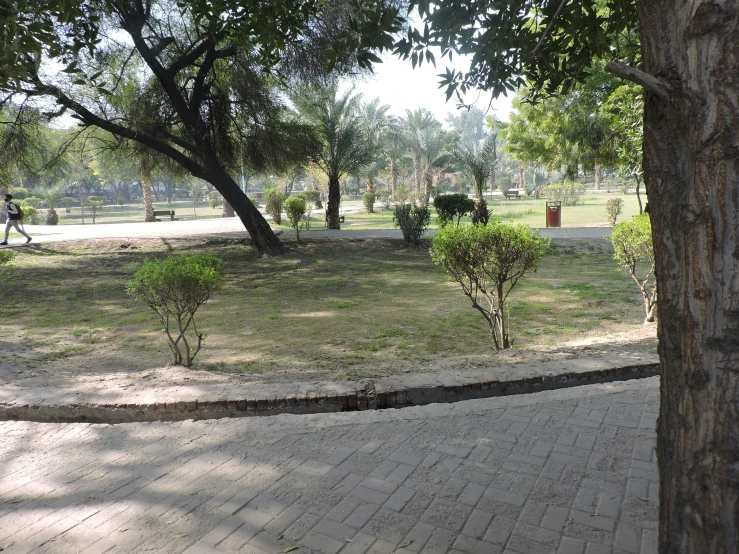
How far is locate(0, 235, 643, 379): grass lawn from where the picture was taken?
6000mm

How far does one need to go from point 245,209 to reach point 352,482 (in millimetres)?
12729

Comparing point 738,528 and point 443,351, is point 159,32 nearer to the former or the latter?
point 443,351

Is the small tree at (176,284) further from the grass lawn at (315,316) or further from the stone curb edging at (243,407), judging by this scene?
the stone curb edging at (243,407)

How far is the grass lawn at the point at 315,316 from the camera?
6.00 m

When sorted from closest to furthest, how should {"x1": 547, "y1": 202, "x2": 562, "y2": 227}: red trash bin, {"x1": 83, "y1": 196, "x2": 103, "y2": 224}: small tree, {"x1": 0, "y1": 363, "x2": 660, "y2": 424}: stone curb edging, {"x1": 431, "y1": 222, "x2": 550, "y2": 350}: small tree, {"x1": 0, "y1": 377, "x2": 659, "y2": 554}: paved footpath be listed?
1. {"x1": 0, "y1": 377, "x2": 659, "y2": 554}: paved footpath
2. {"x1": 0, "y1": 363, "x2": 660, "y2": 424}: stone curb edging
3. {"x1": 431, "y1": 222, "x2": 550, "y2": 350}: small tree
4. {"x1": 547, "y1": 202, "x2": 562, "y2": 227}: red trash bin
5. {"x1": 83, "y1": 196, "x2": 103, "y2": 224}: small tree

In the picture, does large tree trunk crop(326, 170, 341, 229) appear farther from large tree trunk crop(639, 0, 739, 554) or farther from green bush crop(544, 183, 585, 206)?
large tree trunk crop(639, 0, 739, 554)

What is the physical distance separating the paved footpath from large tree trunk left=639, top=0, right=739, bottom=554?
2.69 feet

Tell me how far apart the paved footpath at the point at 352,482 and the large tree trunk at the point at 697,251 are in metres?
0.82

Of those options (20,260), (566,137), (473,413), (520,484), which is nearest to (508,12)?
(473,413)

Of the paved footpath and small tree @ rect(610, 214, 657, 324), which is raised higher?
small tree @ rect(610, 214, 657, 324)

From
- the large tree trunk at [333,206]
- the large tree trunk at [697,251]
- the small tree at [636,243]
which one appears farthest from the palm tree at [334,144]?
the large tree trunk at [697,251]

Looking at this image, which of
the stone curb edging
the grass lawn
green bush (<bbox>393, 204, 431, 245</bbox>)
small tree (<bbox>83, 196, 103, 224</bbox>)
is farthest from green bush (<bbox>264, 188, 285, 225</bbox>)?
small tree (<bbox>83, 196, 103, 224</bbox>)

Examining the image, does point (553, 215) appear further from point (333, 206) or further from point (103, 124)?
point (103, 124)

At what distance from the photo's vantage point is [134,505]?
9.43 ft
